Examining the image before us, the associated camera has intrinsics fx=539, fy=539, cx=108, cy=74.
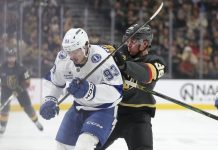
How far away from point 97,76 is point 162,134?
10.3 feet

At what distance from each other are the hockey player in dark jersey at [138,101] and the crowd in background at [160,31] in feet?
12.9

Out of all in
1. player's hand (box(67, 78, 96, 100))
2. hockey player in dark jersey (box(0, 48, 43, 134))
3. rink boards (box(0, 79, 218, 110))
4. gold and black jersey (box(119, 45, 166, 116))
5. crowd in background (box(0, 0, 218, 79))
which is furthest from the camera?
rink boards (box(0, 79, 218, 110))

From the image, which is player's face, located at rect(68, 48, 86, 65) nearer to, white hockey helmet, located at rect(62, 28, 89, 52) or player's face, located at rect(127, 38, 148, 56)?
white hockey helmet, located at rect(62, 28, 89, 52)

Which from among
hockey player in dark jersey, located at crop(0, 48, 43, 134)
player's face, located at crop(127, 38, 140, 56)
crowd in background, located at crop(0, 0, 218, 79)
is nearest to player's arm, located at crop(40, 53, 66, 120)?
player's face, located at crop(127, 38, 140, 56)

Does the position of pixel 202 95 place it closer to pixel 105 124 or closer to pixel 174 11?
pixel 174 11

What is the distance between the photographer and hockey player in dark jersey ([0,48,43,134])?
650cm

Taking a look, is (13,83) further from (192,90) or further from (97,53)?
(97,53)

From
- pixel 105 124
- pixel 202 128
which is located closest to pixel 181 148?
pixel 202 128

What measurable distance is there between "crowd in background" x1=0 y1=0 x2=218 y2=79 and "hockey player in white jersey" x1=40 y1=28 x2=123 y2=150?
4.03 metres

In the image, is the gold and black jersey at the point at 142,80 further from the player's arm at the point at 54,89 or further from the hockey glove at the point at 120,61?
the player's arm at the point at 54,89

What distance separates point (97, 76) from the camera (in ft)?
10.2

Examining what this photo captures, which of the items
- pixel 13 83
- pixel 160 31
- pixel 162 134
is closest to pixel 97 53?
pixel 162 134

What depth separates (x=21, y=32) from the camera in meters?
7.46

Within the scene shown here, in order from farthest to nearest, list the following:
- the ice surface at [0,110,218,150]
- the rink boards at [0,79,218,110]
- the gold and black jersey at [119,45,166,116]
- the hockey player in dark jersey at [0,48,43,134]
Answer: the rink boards at [0,79,218,110], the hockey player in dark jersey at [0,48,43,134], the ice surface at [0,110,218,150], the gold and black jersey at [119,45,166,116]
